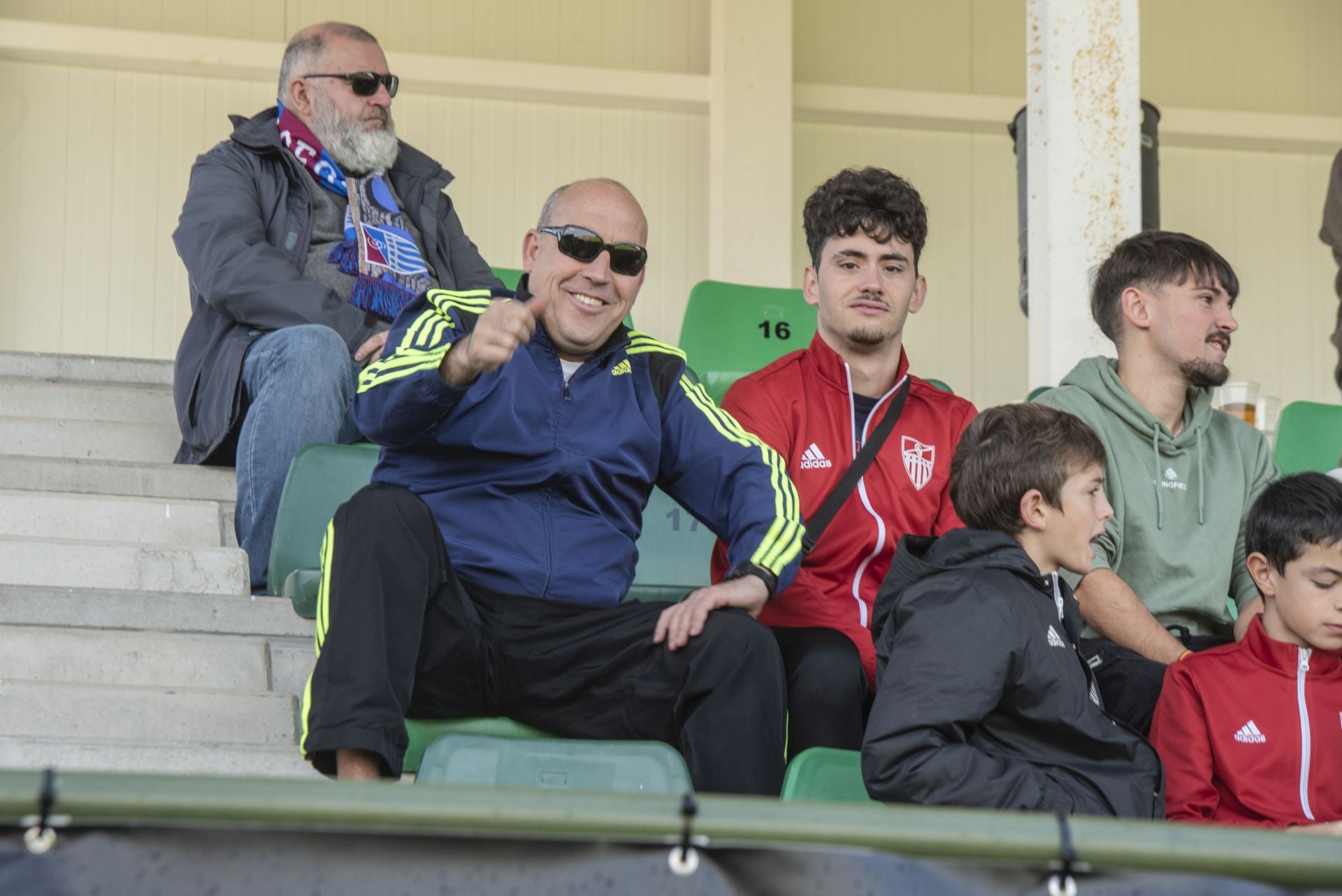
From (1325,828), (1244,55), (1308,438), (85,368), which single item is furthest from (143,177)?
(1325,828)

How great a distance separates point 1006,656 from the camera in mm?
1914

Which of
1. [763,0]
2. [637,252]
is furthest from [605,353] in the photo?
[763,0]

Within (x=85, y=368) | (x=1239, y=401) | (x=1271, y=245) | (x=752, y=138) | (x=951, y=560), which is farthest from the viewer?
(x=1271, y=245)

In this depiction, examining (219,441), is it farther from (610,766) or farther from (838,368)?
(610,766)

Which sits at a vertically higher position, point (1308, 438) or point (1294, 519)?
point (1308, 438)

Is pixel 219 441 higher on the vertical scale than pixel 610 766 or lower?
higher

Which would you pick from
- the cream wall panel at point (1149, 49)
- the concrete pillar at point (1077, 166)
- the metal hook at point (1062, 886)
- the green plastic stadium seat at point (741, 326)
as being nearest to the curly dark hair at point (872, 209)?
the concrete pillar at point (1077, 166)

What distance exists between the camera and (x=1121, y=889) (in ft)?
3.64

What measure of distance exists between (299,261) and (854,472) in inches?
55.5

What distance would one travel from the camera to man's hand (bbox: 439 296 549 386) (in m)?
2.18

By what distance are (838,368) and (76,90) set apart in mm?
5156

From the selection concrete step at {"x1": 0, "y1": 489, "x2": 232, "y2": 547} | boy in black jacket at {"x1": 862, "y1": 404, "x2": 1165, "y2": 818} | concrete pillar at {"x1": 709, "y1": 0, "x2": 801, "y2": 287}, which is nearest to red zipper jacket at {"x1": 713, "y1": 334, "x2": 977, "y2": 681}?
boy in black jacket at {"x1": 862, "y1": 404, "x2": 1165, "y2": 818}

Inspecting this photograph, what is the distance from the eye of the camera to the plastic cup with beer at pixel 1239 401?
5512mm

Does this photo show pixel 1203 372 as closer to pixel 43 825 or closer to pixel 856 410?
pixel 856 410
